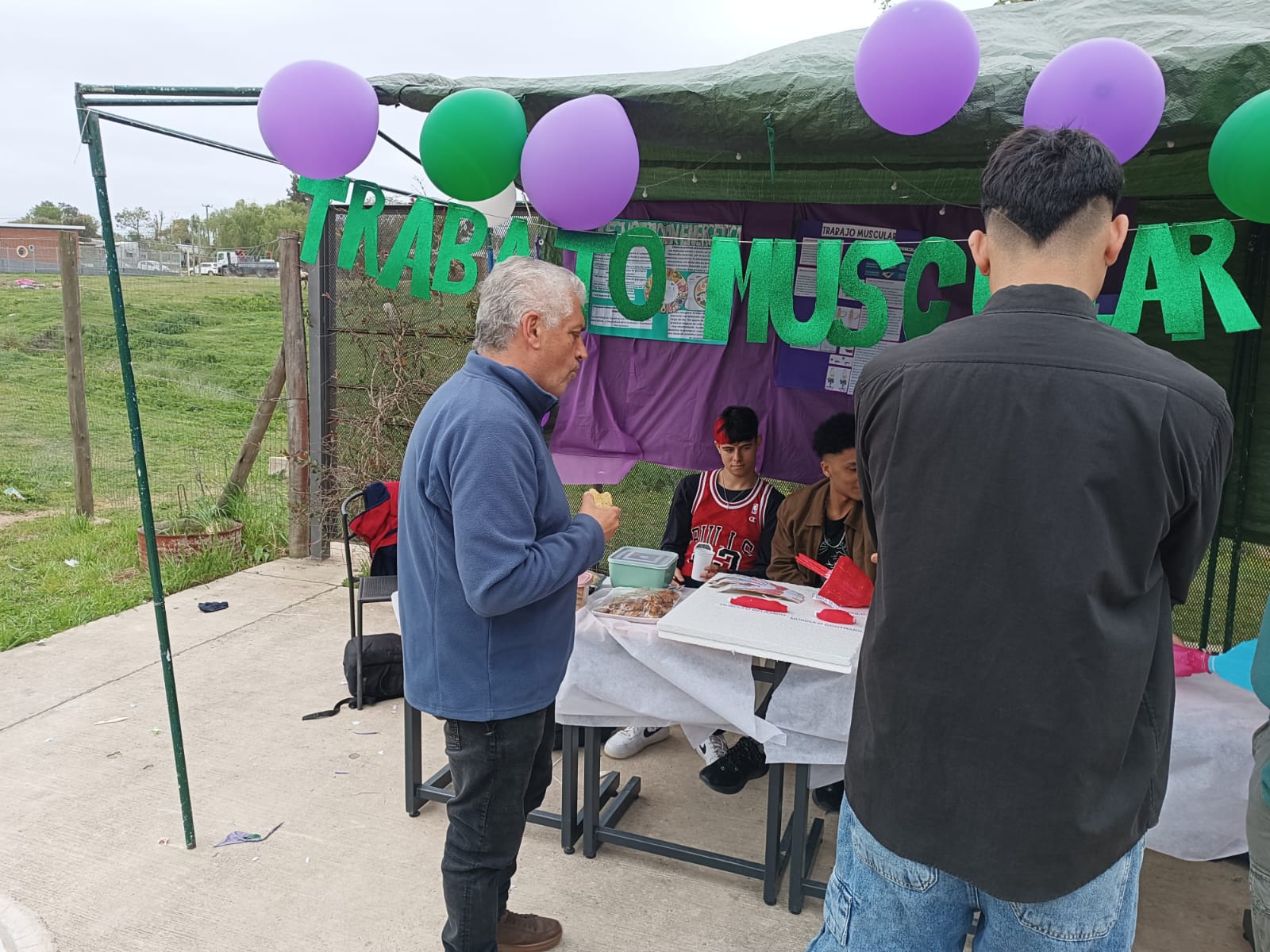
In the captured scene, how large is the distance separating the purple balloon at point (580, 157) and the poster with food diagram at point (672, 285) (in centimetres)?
118

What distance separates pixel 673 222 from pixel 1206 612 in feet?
9.25

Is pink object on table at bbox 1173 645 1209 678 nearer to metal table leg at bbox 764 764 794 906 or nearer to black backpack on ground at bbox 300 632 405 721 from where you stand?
metal table leg at bbox 764 764 794 906

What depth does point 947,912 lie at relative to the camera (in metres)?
1.20

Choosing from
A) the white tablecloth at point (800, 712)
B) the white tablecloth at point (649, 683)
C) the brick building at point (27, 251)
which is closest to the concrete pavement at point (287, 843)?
the white tablecloth at point (800, 712)

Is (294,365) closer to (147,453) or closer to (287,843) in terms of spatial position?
(287,843)

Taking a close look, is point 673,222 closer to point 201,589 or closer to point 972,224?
point 972,224

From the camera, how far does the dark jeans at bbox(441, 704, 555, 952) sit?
188 centimetres

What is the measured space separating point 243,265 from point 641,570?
5009mm

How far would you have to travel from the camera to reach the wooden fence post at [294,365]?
524cm

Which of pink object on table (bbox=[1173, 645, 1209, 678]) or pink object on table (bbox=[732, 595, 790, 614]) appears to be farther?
pink object on table (bbox=[732, 595, 790, 614])

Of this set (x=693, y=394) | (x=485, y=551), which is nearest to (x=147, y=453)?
(x=693, y=394)

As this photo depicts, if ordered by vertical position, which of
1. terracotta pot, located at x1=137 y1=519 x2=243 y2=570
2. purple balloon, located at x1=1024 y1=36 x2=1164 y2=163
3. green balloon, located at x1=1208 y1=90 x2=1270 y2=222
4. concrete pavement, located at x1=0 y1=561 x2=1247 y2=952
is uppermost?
purple balloon, located at x1=1024 y1=36 x2=1164 y2=163

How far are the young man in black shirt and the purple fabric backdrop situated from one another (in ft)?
8.65

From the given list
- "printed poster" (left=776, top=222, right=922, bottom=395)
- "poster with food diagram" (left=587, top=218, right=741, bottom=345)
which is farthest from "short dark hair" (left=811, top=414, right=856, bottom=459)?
"poster with food diagram" (left=587, top=218, right=741, bottom=345)
